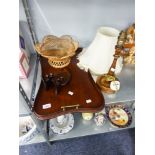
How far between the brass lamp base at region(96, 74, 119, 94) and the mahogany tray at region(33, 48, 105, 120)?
0.03m

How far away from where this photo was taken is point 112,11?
103cm

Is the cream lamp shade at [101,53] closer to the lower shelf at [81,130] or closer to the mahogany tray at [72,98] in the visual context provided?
the mahogany tray at [72,98]

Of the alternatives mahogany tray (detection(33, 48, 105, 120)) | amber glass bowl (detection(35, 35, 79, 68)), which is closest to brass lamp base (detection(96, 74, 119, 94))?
mahogany tray (detection(33, 48, 105, 120))

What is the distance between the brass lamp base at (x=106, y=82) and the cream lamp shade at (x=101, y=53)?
1.2 inches

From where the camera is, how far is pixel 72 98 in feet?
2.99

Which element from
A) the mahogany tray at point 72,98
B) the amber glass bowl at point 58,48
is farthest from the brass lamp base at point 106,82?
the amber glass bowl at point 58,48

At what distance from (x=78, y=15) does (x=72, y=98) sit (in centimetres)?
43

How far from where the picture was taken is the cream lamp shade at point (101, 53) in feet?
2.95

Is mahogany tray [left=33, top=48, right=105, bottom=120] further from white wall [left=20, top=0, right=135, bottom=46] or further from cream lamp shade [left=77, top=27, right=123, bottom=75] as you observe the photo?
white wall [left=20, top=0, right=135, bottom=46]

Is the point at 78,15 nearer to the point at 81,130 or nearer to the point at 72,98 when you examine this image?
the point at 72,98

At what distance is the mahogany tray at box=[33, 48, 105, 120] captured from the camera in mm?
872

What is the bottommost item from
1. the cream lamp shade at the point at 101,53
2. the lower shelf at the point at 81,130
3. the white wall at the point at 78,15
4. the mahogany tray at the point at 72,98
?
the lower shelf at the point at 81,130

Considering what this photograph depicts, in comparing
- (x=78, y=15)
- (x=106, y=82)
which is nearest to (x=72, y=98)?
(x=106, y=82)
